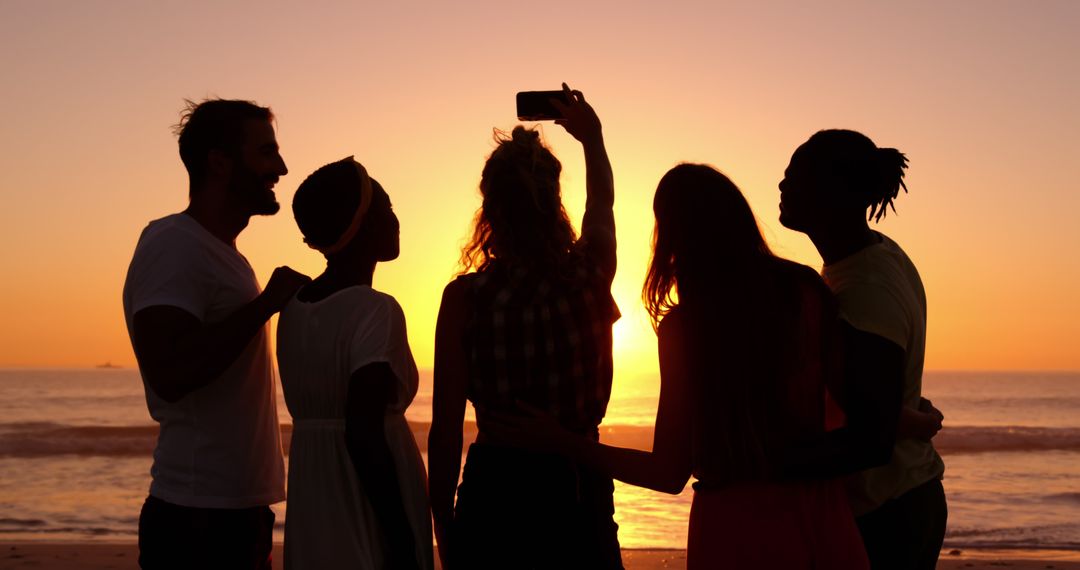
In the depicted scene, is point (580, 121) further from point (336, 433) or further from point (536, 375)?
point (336, 433)

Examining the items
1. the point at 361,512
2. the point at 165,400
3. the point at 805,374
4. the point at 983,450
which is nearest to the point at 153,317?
the point at 165,400

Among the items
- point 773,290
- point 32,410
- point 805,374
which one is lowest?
point 32,410

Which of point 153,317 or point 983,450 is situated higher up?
point 153,317

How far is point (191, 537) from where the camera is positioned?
9.77 feet

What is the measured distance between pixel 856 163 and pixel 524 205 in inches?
38.1

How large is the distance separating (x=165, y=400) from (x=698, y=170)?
1.82 meters

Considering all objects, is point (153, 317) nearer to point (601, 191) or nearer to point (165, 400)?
point (165, 400)

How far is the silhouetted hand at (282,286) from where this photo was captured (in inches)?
115

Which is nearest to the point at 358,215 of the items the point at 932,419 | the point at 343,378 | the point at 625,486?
the point at 343,378

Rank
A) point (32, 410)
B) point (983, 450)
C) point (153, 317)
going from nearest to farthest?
point (153, 317), point (983, 450), point (32, 410)

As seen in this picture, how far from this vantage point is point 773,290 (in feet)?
7.41

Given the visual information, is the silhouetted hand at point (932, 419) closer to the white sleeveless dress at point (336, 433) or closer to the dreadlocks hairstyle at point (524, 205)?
the dreadlocks hairstyle at point (524, 205)

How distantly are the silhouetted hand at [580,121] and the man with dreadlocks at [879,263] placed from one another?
0.72 metres

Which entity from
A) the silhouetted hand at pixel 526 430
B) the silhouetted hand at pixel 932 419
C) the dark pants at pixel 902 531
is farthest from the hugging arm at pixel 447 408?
the silhouetted hand at pixel 932 419
